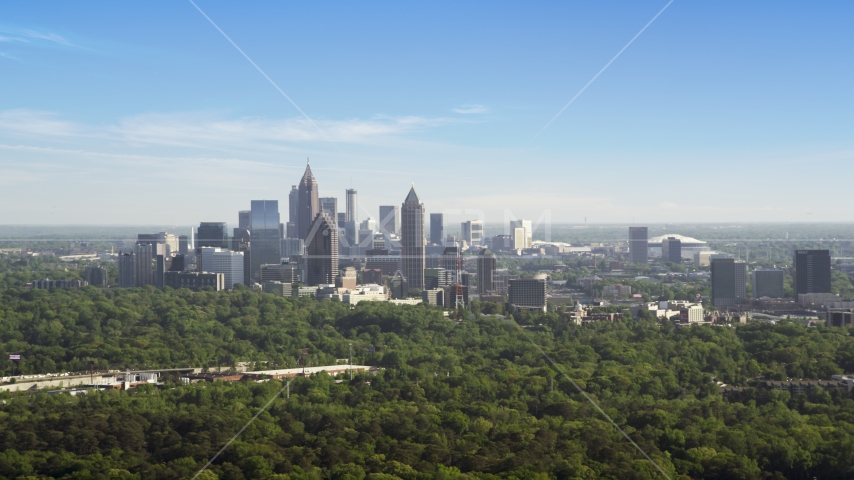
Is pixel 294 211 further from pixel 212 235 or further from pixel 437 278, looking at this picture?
pixel 437 278

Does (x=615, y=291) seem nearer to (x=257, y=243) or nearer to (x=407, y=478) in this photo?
(x=257, y=243)

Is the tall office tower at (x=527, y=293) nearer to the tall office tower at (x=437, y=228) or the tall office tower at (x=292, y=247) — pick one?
the tall office tower at (x=437, y=228)

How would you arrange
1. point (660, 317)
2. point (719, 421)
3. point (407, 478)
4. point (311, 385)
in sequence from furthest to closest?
point (660, 317) < point (311, 385) < point (719, 421) < point (407, 478)

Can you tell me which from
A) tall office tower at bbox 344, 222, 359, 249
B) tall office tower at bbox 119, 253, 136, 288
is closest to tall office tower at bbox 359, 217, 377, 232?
tall office tower at bbox 344, 222, 359, 249

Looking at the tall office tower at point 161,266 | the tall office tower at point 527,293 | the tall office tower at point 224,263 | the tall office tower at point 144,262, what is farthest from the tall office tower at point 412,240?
the tall office tower at point 144,262

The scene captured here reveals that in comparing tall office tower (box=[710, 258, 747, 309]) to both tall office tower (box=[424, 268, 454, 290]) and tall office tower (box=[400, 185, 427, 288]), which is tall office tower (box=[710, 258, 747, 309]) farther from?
tall office tower (box=[400, 185, 427, 288])

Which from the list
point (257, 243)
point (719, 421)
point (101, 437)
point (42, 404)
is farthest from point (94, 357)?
point (257, 243)
